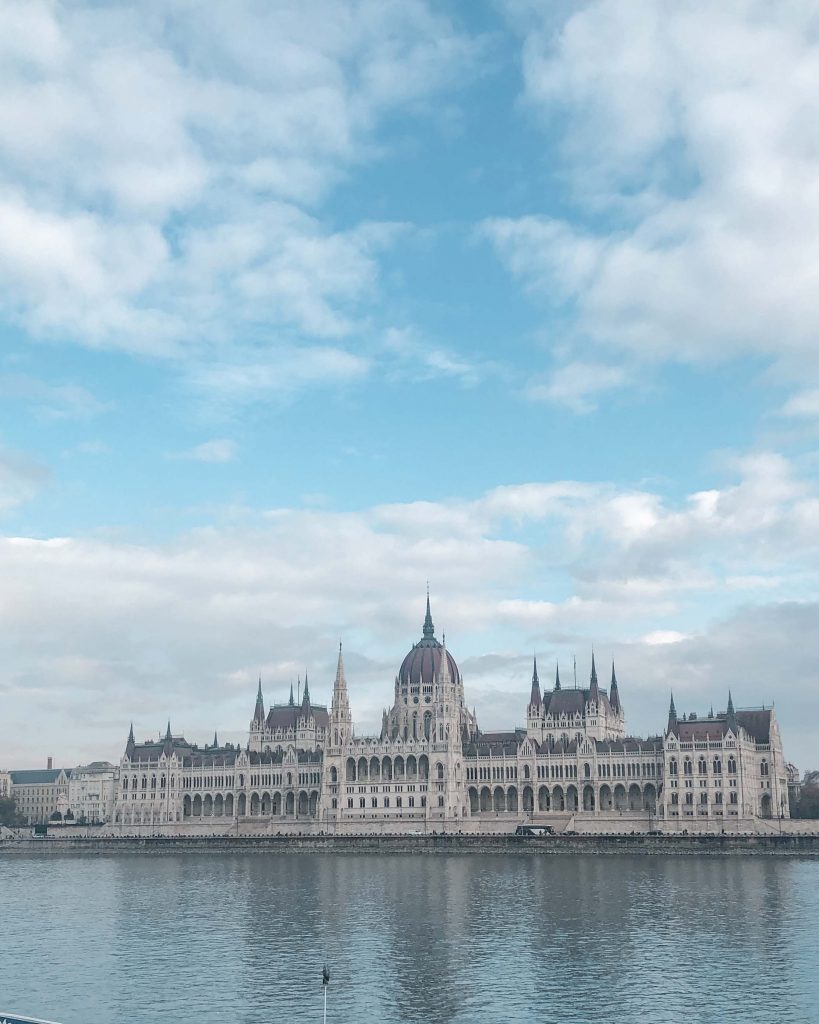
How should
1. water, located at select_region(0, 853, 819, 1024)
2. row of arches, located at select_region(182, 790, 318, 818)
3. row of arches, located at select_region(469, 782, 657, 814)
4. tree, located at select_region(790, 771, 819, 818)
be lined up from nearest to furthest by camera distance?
A: water, located at select_region(0, 853, 819, 1024) → tree, located at select_region(790, 771, 819, 818) → row of arches, located at select_region(469, 782, 657, 814) → row of arches, located at select_region(182, 790, 318, 818)

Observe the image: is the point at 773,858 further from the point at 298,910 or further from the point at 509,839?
the point at 298,910

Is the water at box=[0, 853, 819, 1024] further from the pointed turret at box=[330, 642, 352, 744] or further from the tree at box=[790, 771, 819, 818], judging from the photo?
the pointed turret at box=[330, 642, 352, 744]

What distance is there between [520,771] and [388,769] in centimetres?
2038

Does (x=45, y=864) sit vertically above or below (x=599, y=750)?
below

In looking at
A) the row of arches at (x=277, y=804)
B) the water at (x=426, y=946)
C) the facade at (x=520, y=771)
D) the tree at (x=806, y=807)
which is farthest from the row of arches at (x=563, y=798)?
the water at (x=426, y=946)

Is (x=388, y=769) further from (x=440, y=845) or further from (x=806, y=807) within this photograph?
(x=806, y=807)

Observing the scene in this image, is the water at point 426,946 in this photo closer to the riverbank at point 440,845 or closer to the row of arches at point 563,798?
the riverbank at point 440,845

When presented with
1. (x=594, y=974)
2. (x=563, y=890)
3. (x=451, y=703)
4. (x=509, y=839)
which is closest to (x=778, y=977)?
(x=594, y=974)

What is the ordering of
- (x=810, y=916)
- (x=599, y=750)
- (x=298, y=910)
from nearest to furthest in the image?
(x=810, y=916), (x=298, y=910), (x=599, y=750)

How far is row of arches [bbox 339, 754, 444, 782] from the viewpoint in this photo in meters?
184

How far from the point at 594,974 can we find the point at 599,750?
113 metres

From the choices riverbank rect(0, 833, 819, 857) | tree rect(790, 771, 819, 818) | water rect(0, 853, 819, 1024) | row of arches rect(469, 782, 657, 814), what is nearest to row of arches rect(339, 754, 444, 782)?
row of arches rect(469, 782, 657, 814)

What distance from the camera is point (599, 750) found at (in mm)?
177375

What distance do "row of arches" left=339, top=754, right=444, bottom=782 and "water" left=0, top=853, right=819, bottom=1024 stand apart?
61.2 metres
